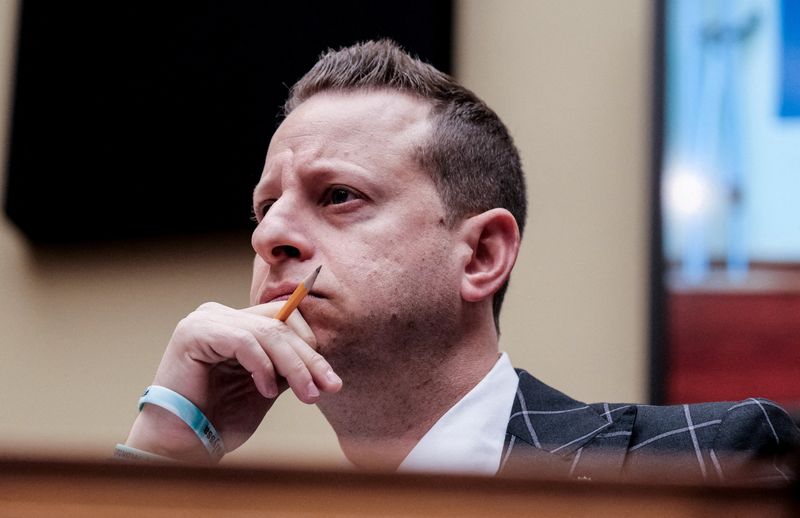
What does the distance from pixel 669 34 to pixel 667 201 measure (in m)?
0.33

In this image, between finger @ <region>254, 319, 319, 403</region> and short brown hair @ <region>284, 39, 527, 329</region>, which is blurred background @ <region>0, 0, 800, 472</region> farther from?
finger @ <region>254, 319, 319, 403</region>

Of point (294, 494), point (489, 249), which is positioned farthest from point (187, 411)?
point (294, 494)

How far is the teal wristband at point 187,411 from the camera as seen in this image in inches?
52.9

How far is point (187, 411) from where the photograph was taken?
1349mm

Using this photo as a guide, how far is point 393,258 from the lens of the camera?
1.40 meters

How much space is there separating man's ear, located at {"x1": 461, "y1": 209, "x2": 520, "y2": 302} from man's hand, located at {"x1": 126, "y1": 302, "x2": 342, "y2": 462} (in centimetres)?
28

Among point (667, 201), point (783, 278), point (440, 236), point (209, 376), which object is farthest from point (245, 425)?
point (783, 278)

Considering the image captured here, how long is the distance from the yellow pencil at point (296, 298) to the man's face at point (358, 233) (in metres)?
0.03

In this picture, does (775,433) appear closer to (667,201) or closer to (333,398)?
(333,398)

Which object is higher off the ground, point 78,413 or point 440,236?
point 440,236

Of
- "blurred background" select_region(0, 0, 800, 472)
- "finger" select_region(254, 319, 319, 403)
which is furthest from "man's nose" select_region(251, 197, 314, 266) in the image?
"blurred background" select_region(0, 0, 800, 472)

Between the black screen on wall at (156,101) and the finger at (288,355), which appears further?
the black screen on wall at (156,101)

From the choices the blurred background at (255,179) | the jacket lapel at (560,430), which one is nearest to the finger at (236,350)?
the jacket lapel at (560,430)

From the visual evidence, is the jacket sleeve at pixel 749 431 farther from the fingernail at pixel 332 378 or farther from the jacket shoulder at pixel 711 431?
the fingernail at pixel 332 378
